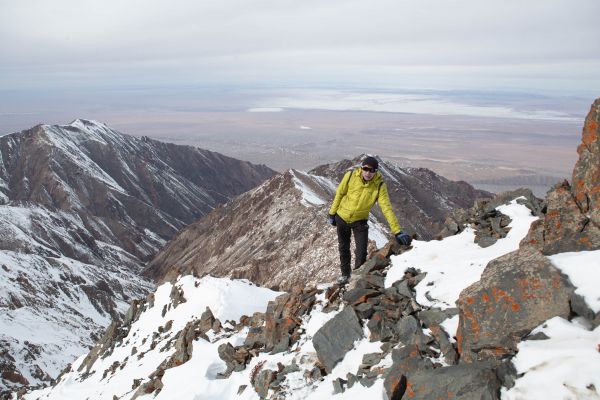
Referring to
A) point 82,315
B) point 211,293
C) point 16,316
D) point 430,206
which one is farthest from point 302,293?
point 430,206

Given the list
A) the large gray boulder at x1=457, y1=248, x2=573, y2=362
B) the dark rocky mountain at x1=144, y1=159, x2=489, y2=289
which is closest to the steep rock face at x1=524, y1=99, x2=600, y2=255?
the large gray boulder at x1=457, y1=248, x2=573, y2=362

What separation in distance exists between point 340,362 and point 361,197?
4.68 metres

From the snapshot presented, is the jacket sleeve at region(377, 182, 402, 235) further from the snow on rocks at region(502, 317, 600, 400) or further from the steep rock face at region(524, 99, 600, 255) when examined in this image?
the snow on rocks at region(502, 317, 600, 400)

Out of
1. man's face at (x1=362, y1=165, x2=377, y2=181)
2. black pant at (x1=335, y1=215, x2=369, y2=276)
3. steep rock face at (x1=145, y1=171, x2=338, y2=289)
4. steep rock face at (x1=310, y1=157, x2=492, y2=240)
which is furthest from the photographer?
steep rock face at (x1=310, y1=157, x2=492, y2=240)

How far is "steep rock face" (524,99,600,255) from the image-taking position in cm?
891

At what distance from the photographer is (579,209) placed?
948 cm

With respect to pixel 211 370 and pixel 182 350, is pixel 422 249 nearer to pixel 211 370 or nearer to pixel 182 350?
pixel 211 370

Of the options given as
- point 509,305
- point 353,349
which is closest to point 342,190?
point 353,349

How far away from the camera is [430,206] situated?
156 m

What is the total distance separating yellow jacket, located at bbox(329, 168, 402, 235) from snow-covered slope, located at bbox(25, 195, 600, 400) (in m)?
1.71

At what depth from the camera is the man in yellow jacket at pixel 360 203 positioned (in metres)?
12.5

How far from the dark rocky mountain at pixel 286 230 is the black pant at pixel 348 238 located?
30.8 metres

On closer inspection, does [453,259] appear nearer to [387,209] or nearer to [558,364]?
[387,209]

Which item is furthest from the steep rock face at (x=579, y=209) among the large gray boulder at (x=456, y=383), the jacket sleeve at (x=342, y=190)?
the jacket sleeve at (x=342, y=190)
